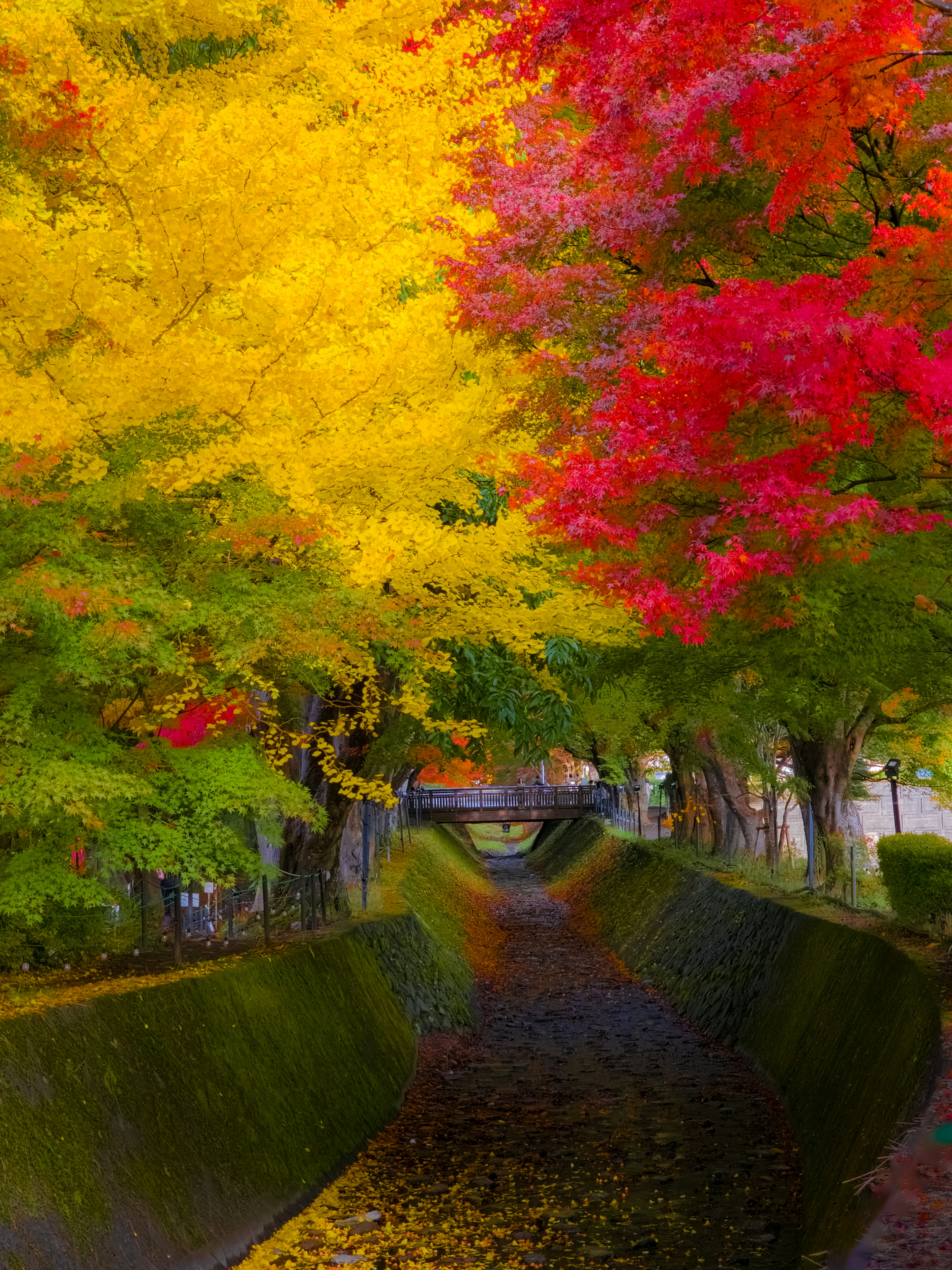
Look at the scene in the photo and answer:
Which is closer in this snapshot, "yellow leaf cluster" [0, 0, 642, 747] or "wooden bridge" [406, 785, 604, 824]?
"yellow leaf cluster" [0, 0, 642, 747]

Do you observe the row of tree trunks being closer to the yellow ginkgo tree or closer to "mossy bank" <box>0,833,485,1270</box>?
"mossy bank" <box>0,833,485,1270</box>

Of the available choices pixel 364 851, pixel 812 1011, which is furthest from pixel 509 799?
pixel 812 1011

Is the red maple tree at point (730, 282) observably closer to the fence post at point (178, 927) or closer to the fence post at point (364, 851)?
the fence post at point (178, 927)

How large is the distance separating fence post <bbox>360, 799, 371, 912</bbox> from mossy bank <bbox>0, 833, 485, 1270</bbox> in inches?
209

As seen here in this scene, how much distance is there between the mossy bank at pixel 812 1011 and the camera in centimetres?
859

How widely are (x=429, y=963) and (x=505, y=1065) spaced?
3.72m

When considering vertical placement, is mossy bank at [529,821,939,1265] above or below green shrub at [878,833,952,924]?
below

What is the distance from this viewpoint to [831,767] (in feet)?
68.2

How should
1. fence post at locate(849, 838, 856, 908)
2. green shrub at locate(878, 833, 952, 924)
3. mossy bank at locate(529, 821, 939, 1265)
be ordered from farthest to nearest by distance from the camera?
1. fence post at locate(849, 838, 856, 908)
2. green shrub at locate(878, 833, 952, 924)
3. mossy bank at locate(529, 821, 939, 1265)

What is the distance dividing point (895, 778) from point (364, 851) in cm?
1361

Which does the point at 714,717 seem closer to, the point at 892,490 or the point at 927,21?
the point at 892,490

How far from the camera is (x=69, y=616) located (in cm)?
855

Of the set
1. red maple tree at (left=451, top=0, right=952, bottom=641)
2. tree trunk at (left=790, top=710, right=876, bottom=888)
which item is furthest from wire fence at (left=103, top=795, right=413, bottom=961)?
tree trunk at (left=790, top=710, right=876, bottom=888)

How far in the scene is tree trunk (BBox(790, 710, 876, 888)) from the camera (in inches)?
807
